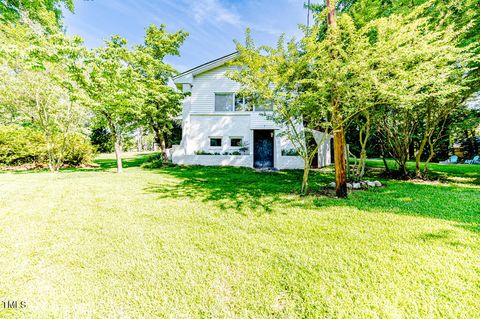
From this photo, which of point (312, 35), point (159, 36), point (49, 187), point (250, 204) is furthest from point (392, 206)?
point (159, 36)

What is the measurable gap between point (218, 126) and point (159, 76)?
5.74m

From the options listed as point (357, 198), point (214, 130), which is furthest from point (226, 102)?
point (357, 198)

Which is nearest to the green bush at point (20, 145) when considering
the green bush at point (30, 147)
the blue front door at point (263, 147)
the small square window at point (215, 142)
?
the green bush at point (30, 147)

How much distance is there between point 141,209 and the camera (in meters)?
4.61

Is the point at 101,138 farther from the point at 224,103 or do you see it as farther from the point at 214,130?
the point at 224,103

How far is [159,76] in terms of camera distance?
1360cm

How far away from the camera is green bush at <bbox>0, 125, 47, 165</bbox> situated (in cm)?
1138

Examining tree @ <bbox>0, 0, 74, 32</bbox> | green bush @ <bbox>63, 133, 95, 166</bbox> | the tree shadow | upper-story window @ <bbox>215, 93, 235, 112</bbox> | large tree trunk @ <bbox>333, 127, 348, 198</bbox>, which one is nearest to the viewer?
the tree shadow

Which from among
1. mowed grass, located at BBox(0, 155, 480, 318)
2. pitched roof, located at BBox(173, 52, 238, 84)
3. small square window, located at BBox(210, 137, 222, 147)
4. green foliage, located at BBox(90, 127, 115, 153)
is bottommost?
mowed grass, located at BBox(0, 155, 480, 318)

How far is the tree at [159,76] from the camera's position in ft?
39.4

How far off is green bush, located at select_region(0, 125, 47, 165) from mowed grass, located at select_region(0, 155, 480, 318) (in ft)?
34.2

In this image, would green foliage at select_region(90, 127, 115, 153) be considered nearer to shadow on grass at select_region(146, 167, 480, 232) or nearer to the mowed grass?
shadow on grass at select_region(146, 167, 480, 232)

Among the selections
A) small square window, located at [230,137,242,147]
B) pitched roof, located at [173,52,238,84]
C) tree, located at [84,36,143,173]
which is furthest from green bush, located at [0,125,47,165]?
small square window, located at [230,137,242,147]

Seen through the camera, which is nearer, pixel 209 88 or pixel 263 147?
pixel 263 147
